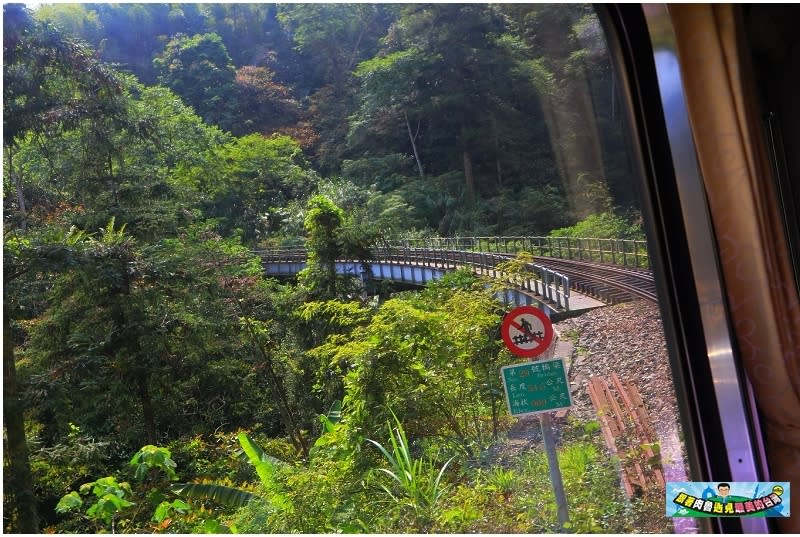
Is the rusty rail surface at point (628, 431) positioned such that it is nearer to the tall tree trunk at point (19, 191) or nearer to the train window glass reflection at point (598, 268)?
the train window glass reflection at point (598, 268)

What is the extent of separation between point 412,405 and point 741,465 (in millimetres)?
1575

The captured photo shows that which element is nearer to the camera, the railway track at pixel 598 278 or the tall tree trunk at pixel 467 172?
the railway track at pixel 598 278

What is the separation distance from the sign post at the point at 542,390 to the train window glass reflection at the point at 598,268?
0.25ft

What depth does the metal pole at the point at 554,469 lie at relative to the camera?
2.57 m

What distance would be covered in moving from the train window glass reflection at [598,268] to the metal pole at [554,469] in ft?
0.17

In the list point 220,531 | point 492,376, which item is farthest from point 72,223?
point 492,376

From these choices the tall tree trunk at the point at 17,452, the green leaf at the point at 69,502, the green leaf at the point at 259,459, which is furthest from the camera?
the green leaf at the point at 259,459

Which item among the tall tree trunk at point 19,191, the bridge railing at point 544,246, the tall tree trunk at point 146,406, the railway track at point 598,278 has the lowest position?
the tall tree trunk at point 146,406

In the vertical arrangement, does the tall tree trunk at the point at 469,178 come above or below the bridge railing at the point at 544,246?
above

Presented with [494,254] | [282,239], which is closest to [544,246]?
[494,254]

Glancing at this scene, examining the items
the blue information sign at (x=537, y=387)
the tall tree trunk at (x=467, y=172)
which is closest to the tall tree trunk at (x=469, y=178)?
the tall tree trunk at (x=467, y=172)

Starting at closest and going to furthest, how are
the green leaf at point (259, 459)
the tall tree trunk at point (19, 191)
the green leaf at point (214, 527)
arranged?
the tall tree trunk at point (19, 191)
the green leaf at point (214, 527)
the green leaf at point (259, 459)

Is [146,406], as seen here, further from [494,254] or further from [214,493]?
[494,254]

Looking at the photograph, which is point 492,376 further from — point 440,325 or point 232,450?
point 232,450
